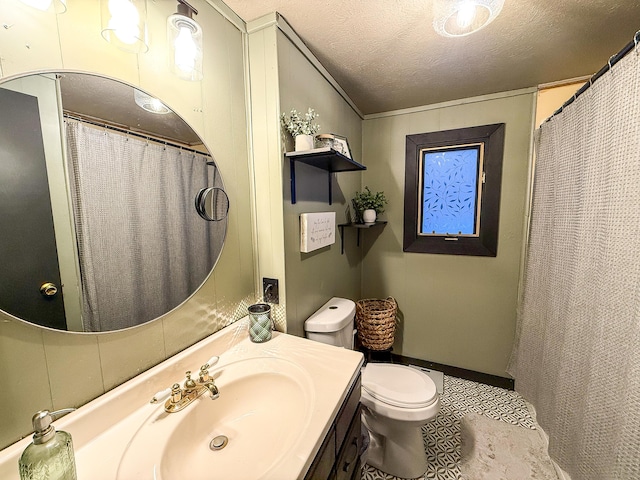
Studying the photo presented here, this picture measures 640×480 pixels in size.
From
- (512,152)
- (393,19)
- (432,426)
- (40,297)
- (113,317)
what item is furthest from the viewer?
(512,152)

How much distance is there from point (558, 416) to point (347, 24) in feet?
6.82

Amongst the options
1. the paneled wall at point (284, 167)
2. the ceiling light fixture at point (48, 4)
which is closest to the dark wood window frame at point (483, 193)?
the paneled wall at point (284, 167)

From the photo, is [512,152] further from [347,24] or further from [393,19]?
[347,24]

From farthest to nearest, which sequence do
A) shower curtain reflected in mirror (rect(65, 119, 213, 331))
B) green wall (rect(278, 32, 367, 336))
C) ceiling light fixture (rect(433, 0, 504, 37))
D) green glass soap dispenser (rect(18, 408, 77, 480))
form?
green wall (rect(278, 32, 367, 336))
ceiling light fixture (rect(433, 0, 504, 37))
shower curtain reflected in mirror (rect(65, 119, 213, 331))
green glass soap dispenser (rect(18, 408, 77, 480))

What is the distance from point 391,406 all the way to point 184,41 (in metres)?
1.67

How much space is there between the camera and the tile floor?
4.40 feet

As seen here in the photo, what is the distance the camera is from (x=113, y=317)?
70cm

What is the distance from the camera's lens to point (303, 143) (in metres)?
1.13

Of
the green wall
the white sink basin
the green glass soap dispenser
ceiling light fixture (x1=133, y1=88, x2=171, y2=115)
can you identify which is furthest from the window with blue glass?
the green glass soap dispenser

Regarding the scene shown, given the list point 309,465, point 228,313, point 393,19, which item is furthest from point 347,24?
point 309,465

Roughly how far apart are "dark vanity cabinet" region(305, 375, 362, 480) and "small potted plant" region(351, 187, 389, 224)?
1.25m

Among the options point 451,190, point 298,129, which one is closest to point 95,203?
point 298,129

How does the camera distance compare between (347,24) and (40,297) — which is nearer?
(40,297)

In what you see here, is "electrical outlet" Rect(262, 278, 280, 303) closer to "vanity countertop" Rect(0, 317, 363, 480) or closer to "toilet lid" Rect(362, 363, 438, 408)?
"vanity countertop" Rect(0, 317, 363, 480)
